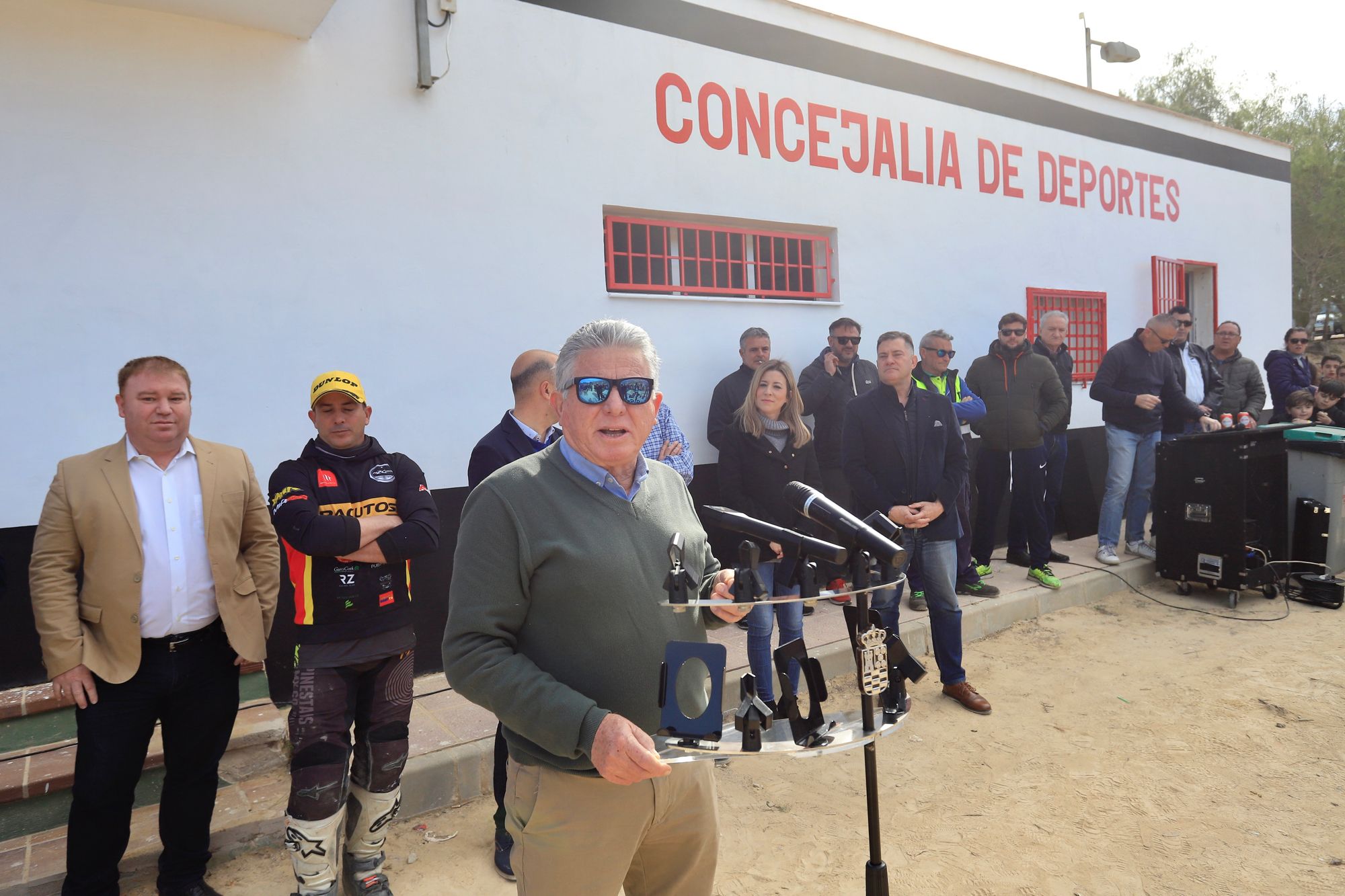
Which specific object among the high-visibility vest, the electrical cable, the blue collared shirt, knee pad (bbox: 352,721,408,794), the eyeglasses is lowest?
the electrical cable

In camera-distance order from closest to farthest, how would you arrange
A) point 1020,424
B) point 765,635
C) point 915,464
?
point 765,635
point 915,464
point 1020,424

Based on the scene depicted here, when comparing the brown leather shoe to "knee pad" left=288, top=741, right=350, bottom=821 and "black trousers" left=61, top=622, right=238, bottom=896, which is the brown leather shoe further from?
"black trousers" left=61, top=622, right=238, bottom=896

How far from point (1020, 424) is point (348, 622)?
5717mm

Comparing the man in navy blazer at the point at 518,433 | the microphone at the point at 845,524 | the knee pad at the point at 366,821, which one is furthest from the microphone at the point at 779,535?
the knee pad at the point at 366,821

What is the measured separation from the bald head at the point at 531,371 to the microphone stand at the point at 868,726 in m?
1.83

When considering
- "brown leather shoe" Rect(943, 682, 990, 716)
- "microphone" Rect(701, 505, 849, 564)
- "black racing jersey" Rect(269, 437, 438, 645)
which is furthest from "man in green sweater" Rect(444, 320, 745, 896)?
"brown leather shoe" Rect(943, 682, 990, 716)

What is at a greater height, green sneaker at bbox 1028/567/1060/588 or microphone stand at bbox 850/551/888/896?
microphone stand at bbox 850/551/888/896

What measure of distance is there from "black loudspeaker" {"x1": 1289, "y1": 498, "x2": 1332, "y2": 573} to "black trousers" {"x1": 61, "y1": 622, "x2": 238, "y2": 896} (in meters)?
7.70

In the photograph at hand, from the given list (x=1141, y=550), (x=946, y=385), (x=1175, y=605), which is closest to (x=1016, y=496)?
(x=946, y=385)

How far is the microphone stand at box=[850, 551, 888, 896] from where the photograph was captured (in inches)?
61.1

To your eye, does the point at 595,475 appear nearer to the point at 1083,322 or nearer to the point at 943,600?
the point at 943,600

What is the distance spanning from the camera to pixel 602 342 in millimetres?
1781

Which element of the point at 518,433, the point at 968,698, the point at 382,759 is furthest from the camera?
the point at 968,698

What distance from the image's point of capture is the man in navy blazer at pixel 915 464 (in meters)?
4.49
